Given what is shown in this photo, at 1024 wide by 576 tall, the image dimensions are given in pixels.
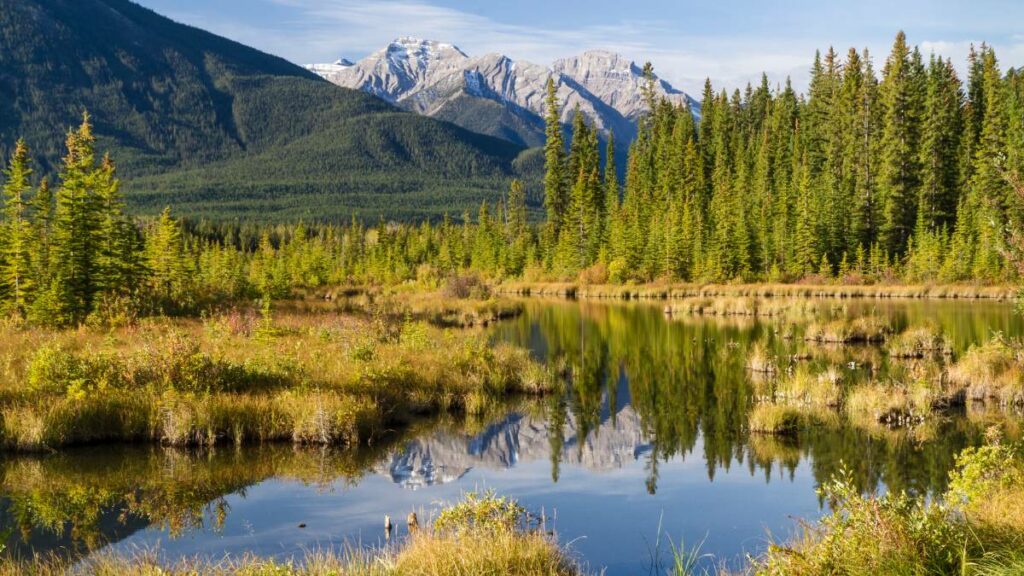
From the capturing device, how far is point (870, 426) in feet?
68.0

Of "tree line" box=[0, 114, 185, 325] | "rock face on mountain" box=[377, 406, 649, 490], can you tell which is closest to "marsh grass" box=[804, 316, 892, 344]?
"rock face on mountain" box=[377, 406, 649, 490]

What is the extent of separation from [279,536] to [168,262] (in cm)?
3088

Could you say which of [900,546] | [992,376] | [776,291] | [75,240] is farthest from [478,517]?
[776,291]

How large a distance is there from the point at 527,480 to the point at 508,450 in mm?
2184

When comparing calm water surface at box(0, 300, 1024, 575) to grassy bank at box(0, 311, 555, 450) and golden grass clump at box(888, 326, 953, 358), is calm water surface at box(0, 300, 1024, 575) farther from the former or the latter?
golden grass clump at box(888, 326, 953, 358)

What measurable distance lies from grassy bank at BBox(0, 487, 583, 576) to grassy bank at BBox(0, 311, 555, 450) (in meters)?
7.92

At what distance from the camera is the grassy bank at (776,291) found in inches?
2552

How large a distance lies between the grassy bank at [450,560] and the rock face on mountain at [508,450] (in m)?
6.08

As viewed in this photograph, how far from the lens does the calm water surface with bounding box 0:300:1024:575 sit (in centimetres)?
1304

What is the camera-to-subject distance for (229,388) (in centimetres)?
1992

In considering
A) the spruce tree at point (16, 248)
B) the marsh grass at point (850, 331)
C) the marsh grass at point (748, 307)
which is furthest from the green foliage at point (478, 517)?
the marsh grass at point (748, 307)

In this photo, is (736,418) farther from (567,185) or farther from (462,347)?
(567,185)

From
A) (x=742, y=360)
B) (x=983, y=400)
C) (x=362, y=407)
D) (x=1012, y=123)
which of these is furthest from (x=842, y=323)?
(x=1012, y=123)

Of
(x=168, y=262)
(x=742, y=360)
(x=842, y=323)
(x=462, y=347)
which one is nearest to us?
(x=462, y=347)
